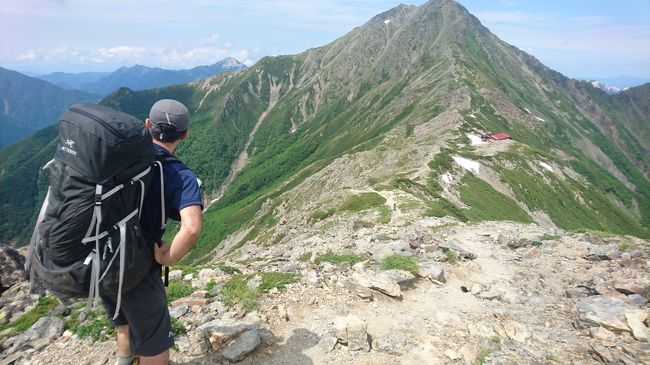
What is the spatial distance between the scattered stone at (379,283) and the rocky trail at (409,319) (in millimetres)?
40

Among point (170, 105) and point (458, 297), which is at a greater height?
point (170, 105)

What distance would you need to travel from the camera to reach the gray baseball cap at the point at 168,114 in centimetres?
595

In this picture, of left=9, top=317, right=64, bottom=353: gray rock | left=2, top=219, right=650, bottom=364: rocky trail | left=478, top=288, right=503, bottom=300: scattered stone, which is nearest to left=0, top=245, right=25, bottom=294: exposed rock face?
left=2, top=219, right=650, bottom=364: rocky trail

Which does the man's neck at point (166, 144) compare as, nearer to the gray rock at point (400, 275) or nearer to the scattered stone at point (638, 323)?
the gray rock at point (400, 275)

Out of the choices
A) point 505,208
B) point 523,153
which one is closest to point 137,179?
A: point 505,208

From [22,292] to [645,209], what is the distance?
215m

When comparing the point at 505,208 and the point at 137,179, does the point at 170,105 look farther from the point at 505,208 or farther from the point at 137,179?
the point at 505,208

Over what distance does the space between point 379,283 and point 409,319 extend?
167cm

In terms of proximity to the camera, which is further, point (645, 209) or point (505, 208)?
point (645, 209)

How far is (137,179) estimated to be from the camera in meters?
5.35

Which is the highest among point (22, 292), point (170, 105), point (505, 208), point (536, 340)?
point (170, 105)

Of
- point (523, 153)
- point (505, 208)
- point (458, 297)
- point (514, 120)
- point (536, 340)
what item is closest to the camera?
point (536, 340)

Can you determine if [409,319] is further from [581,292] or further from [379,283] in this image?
[581,292]

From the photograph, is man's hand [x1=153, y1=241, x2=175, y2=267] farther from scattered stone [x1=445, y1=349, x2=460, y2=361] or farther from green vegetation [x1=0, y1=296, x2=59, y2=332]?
green vegetation [x1=0, y1=296, x2=59, y2=332]
